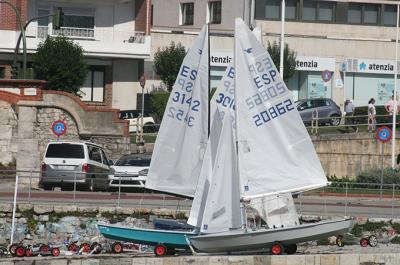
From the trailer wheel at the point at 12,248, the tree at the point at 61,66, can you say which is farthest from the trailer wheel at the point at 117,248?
the tree at the point at 61,66

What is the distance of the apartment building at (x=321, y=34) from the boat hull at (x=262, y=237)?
44.3m

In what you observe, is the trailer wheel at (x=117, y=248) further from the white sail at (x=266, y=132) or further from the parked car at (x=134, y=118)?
the parked car at (x=134, y=118)

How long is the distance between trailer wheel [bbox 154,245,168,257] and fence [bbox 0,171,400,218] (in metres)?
5.29

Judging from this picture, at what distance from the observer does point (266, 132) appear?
3309cm

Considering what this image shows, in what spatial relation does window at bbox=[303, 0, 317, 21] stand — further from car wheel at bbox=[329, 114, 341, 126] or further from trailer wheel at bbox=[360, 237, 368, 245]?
trailer wheel at bbox=[360, 237, 368, 245]

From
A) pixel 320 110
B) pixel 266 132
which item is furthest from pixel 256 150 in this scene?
pixel 320 110

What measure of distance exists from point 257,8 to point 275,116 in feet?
149

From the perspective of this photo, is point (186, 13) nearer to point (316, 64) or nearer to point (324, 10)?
point (324, 10)

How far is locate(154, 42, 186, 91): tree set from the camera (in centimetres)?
7319

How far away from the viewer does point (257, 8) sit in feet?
255

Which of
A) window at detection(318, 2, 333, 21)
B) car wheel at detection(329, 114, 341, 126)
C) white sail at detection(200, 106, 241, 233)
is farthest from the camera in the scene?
window at detection(318, 2, 333, 21)

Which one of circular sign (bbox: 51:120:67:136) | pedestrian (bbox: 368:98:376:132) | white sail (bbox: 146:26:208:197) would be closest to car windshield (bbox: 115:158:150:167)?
circular sign (bbox: 51:120:67:136)

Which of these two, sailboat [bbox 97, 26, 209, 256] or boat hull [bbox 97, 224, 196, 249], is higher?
sailboat [bbox 97, 26, 209, 256]

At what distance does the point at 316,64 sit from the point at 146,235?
4609 centimetres
